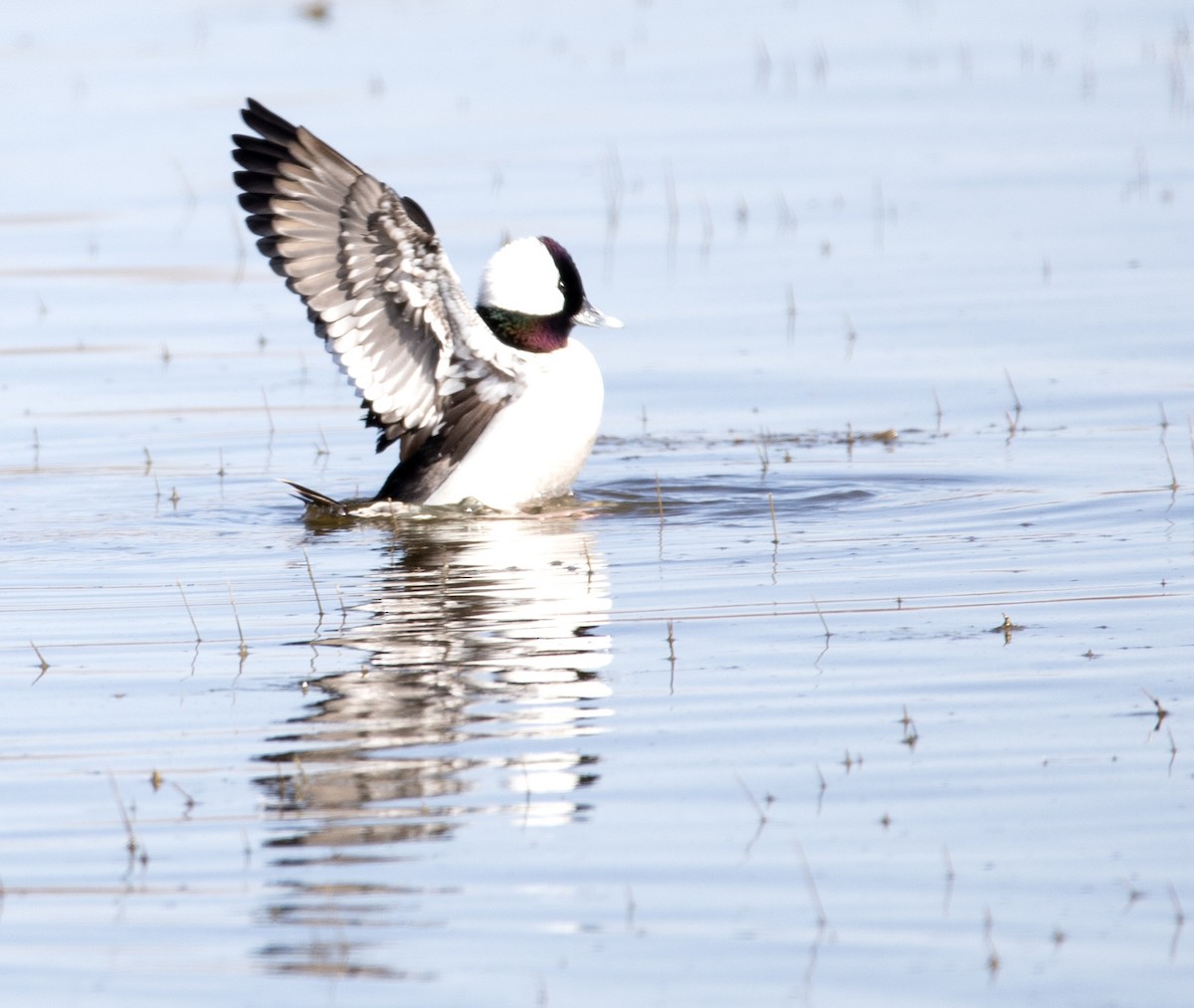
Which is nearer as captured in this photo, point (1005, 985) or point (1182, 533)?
point (1005, 985)

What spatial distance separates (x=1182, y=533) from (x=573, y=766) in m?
3.50

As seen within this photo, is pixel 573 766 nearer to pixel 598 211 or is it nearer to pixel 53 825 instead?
pixel 53 825

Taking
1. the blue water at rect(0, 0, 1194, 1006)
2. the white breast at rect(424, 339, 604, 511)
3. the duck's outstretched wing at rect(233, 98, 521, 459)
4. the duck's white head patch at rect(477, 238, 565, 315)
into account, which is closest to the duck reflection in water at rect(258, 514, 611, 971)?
the blue water at rect(0, 0, 1194, 1006)

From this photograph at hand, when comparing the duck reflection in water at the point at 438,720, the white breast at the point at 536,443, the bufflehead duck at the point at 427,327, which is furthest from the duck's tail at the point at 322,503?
the duck reflection in water at the point at 438,720

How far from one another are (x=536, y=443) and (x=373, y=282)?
1050 millimetres

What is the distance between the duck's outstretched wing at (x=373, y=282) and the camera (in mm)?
8609

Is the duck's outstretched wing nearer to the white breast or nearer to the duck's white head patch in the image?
the white breast

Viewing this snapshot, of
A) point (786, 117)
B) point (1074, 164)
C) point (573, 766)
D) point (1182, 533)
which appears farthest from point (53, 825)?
point (786, 117)

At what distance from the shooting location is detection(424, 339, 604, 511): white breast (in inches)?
368

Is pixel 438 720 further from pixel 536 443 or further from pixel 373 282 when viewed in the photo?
pixel 536 443

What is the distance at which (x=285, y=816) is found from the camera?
5148 millimetres

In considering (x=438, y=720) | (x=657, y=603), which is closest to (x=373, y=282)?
(x=657, y=603)

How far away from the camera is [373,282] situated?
29.1 feet

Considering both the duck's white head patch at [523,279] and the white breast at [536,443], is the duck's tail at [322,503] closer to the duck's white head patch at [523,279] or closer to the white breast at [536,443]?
the white breast at [536,443]
